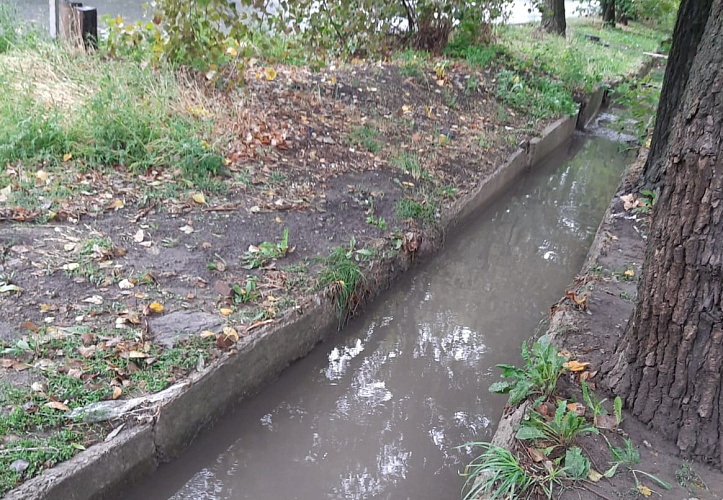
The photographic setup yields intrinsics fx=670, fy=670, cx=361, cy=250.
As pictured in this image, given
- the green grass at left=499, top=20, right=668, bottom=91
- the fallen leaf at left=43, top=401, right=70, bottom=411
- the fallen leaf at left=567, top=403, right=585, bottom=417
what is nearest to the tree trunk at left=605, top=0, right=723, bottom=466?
the fallen leaf at left=567, top=403, right=585, bottom=417

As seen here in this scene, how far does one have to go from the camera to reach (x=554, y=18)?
15266 millimetres

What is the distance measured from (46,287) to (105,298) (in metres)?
0.37

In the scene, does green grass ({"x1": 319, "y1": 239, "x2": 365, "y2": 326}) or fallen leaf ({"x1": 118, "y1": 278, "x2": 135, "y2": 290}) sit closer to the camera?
fallen leaf ({"x1": 118, "y1": 278, "x2": 135, "y2": 290})

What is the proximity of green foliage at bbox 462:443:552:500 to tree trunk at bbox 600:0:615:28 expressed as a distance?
67.2 feet

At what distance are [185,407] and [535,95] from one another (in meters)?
7.98

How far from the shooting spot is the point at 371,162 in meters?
6.82

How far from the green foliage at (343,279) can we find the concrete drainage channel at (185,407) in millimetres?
108

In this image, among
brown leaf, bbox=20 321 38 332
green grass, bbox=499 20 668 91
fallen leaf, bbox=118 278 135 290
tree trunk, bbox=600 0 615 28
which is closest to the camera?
brown leaf, bbox=20 321 38 332

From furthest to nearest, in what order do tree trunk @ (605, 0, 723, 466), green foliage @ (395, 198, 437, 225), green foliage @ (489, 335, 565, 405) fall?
1. green foliage @ (395, 198, 437, 225)
2. green foliage @ (489, 335, 565, 405)
3. tree trunk @ (605, 0, 723, 466)

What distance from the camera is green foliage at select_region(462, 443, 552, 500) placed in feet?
9.81

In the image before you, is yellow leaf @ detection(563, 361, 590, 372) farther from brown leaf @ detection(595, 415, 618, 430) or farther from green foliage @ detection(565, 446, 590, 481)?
green foliage @ detection(565, 446, 590, 481)

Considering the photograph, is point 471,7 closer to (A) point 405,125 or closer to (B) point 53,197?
(A) point 405,125

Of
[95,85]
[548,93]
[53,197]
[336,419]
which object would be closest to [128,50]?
[95,85]

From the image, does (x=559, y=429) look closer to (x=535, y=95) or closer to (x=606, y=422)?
(x=606, y=422)
